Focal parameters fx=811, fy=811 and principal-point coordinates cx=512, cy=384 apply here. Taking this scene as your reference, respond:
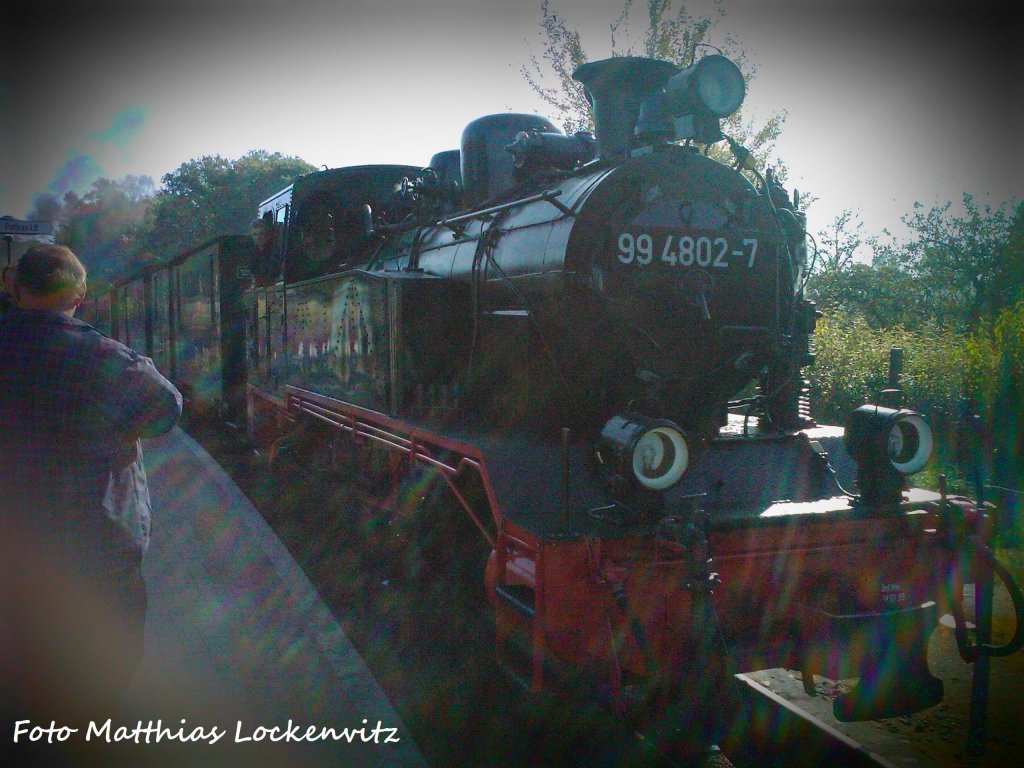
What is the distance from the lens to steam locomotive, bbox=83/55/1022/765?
305 centimetres

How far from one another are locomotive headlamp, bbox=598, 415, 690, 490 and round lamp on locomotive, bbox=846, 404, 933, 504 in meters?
0.84

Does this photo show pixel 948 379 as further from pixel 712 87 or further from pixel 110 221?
pixel 110 221

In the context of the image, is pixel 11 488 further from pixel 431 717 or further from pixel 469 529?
pixel 469 529

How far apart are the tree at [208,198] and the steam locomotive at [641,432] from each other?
129ft

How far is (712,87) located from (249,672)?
141 inches

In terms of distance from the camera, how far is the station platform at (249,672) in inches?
123

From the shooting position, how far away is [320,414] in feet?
20.2

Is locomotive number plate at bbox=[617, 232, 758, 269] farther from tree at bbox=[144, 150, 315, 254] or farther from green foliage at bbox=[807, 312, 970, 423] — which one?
tree at bbox=[144, 150, 315, 254]

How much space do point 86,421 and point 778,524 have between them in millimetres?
2510

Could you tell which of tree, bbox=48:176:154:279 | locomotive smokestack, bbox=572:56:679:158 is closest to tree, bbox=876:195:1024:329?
locomotive smokestack, bbox=572:56:679:158

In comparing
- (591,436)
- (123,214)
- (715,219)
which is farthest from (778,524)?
(123,214)

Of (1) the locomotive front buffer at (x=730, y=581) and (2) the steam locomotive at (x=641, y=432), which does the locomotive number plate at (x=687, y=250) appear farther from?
(1) the locomotive front buffer at (x=730, y=581)

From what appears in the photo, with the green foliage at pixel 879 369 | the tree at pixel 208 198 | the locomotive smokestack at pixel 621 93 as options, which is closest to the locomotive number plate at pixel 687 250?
the locomotive smokestack at pixel 621 93

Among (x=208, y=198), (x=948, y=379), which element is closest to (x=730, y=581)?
(x=948, y=379)
